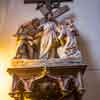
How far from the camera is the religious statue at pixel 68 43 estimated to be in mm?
3066

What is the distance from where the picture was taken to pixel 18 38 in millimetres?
3285

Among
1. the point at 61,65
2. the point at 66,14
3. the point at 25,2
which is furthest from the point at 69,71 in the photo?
the point at 25,2

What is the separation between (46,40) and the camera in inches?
132

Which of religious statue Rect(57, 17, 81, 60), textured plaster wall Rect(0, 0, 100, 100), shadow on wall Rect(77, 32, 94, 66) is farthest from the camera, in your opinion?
shadow on wall Rect(77, 32, 94, 66)

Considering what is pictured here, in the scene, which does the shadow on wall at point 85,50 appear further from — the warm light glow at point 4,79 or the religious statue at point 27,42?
the warm light glow at point 4,79

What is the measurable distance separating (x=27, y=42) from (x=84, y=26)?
0.92 metres

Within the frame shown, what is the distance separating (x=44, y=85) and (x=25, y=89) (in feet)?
0.65

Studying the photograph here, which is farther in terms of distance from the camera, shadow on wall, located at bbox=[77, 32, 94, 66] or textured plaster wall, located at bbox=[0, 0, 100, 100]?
shadow on wall, located at bbox=[77, 32, 94, 66]

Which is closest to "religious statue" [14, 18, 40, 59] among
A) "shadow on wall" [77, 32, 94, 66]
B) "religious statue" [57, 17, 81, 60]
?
"religious statue" [57, 17, 81, 60]

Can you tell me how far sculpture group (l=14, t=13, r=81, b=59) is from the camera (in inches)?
125

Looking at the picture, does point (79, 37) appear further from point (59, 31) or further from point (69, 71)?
point (69, 71)

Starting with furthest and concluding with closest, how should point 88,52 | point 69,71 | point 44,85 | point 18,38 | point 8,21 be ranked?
point 8,21 → point 88,52 → point 18,38 → point 69,71 → point 44,85

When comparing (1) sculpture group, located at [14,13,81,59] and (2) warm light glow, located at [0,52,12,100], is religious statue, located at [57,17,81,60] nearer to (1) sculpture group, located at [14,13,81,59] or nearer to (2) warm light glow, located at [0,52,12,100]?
(1) sculpture group, located at [14,13,81,59]

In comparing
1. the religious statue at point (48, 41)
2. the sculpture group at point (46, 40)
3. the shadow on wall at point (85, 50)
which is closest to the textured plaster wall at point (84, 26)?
the shadow on wall at point (85, 50)
